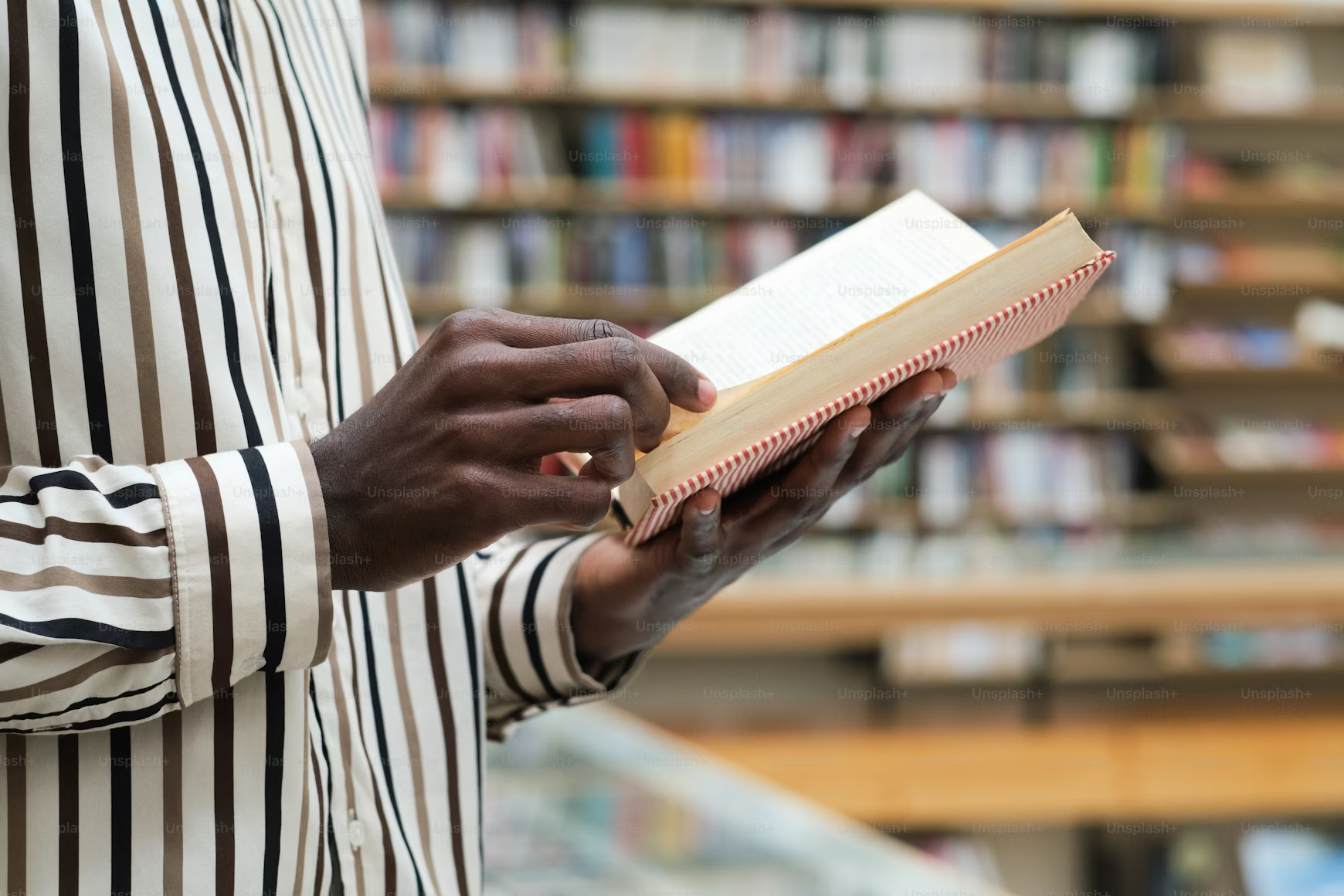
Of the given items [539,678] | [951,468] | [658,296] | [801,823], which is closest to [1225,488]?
[951,468]

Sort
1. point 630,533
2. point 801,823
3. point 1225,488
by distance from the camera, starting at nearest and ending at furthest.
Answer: point 630,533
point 801,823
point 1225,488

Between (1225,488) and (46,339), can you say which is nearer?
(46,339)

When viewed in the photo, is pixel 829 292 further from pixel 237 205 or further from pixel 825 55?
pixel 825 55

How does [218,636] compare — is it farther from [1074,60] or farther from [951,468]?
[1074,60]

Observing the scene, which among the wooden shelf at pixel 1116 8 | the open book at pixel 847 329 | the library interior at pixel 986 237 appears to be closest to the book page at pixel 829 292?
the open book at pixel 847 329

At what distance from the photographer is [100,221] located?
Answer: 1.91 ft

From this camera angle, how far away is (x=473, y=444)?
52 centimetres

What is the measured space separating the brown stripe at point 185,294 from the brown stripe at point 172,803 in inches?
5.3

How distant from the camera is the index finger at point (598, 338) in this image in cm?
54

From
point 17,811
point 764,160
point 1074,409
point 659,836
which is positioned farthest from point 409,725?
point 1074,409

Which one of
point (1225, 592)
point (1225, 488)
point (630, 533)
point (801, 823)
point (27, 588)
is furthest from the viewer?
point (1225, 488)

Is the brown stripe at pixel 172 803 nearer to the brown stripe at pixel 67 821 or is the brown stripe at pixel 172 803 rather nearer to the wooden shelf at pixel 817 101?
the brown stripe at pixel 67 821

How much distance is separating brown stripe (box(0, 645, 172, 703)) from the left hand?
0.32 meters

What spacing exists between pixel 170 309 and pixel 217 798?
0.24 meters
